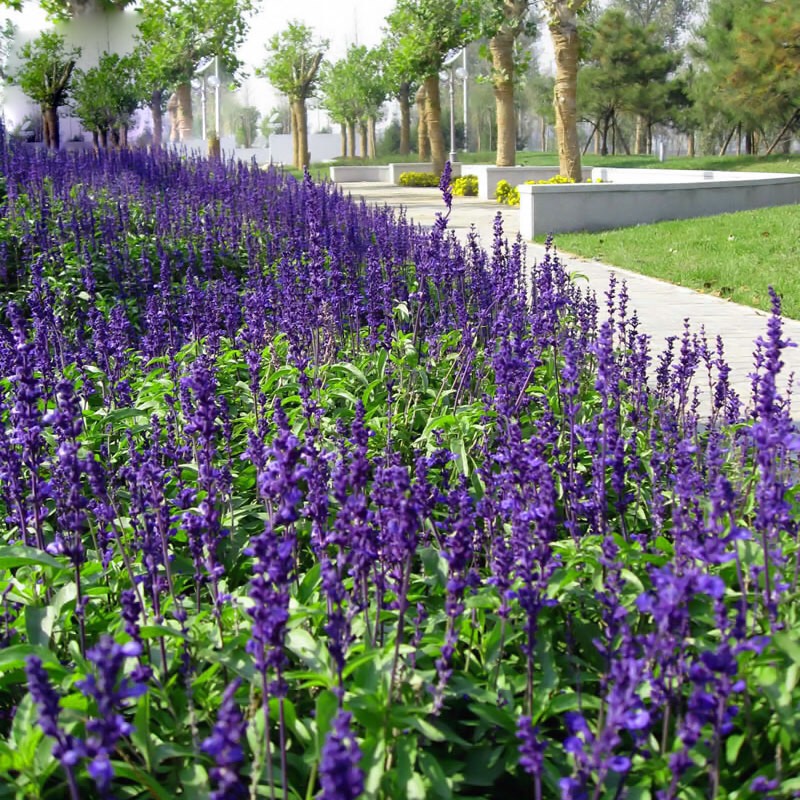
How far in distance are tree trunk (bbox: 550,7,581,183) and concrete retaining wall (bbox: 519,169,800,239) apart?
154 inches

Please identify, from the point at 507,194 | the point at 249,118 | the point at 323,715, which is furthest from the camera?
the point at 249,118

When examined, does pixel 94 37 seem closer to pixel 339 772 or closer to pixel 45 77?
pixel 45 77

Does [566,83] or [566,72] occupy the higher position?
[566,72]

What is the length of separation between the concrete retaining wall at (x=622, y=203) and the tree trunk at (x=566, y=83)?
3.92 meters

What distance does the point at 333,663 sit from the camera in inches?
92.9

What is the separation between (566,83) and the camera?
2277 cm

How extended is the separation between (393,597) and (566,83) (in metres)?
22.0

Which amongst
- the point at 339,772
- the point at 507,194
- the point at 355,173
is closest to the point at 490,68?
the point at 507,194

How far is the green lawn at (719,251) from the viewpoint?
36.1ft

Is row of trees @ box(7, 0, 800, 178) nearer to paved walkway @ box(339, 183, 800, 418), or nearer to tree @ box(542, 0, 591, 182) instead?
tree @ box(542, 0, 591, 182)

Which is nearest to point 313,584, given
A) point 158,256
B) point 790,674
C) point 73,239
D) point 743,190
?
point 790,674

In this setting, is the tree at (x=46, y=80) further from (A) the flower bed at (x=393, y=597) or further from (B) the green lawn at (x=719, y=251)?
(A) the flower bed at (x=393, y=597)

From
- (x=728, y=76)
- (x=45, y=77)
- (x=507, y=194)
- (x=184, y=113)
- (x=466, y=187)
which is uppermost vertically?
(x=184, y=113)

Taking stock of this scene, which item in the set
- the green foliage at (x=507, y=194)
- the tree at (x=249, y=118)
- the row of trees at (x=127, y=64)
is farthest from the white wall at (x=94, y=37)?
the tree at (x=249, y=118)
